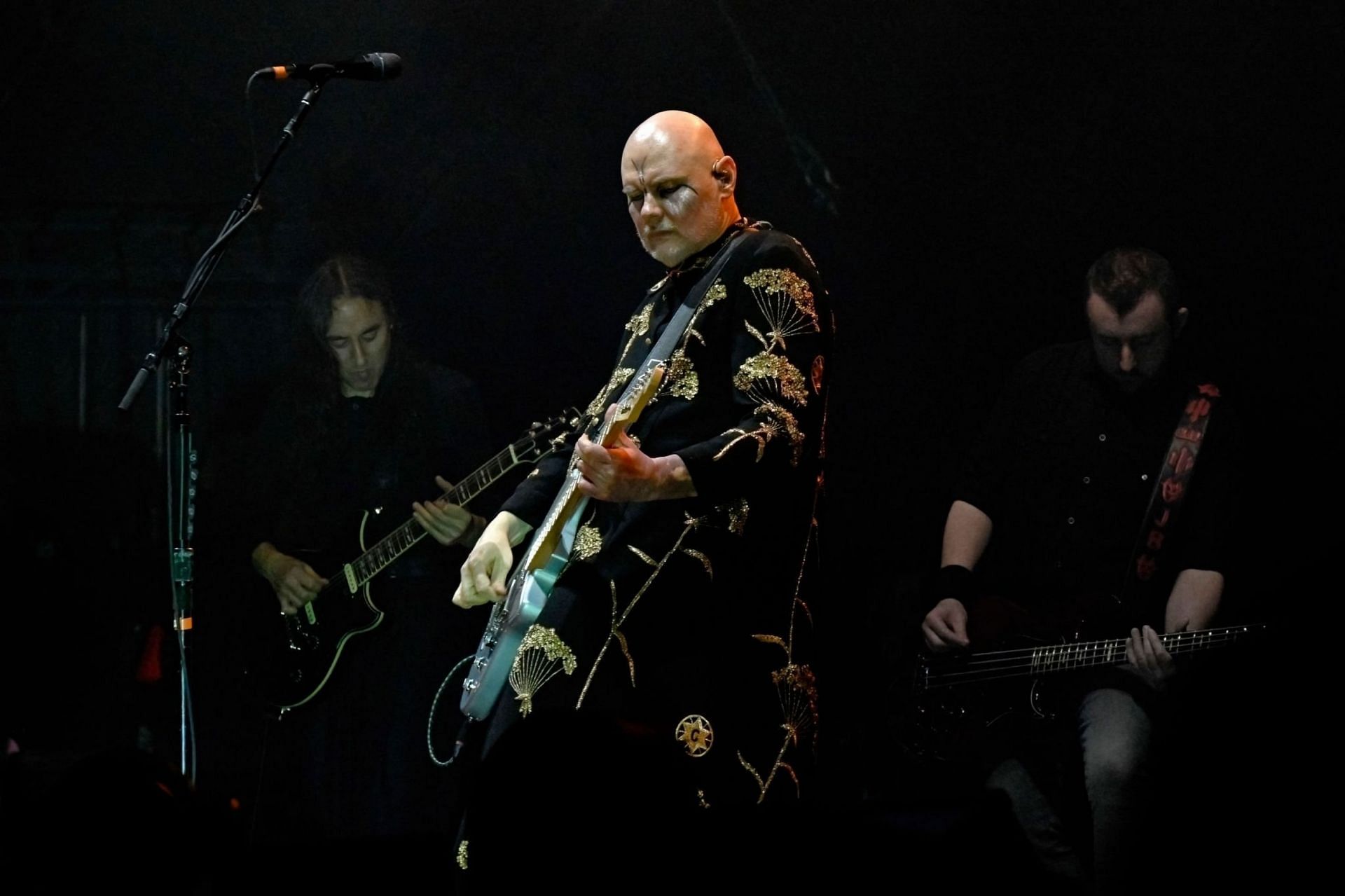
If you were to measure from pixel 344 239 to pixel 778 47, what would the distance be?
1.62m

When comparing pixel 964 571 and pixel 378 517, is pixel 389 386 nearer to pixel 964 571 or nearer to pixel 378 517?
pixel 378 517

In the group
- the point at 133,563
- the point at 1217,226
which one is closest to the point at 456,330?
the point at 133,563

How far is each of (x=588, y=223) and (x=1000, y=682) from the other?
206cm

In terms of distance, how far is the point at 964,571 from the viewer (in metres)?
4.52

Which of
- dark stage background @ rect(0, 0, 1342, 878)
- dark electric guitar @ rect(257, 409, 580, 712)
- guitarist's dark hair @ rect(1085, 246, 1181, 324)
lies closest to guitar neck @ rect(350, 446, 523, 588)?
dark electric guitar @ rect(257, 409, 580, 712)

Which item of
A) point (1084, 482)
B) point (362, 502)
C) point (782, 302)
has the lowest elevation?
point (1084, 482)

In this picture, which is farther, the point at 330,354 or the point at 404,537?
the point at 330,354

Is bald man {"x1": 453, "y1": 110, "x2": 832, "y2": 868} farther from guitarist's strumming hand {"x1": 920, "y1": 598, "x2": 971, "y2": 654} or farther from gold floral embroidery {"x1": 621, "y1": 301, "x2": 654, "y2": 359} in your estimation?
guitarist's strumming hand {"x1": 920, "y1": 598, "x2": 971, "y2": 654}

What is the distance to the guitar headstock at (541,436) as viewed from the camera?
4555 mm

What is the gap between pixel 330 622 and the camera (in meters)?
4.86

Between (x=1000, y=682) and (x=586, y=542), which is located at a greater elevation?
(x=586, y=542)

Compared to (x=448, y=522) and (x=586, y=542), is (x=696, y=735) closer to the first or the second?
(x=586, y=542)

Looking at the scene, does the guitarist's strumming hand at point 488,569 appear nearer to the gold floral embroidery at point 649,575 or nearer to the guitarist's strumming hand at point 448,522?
the gold floral embroidery at point 649,575


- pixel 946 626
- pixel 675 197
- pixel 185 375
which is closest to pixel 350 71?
pixel 185 375
